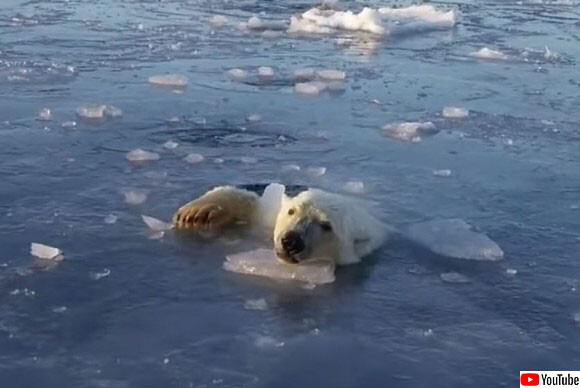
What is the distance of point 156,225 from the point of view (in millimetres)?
4578

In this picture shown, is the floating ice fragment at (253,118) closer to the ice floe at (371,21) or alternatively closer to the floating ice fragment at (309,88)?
the floating ice fragment at (309,88)

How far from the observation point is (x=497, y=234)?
4.69 meters

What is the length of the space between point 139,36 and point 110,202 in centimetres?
497

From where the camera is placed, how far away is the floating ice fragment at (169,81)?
754 cm

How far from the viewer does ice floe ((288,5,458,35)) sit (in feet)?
35.0

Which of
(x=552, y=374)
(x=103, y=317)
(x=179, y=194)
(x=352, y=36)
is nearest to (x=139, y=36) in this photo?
(x=352, y=36)

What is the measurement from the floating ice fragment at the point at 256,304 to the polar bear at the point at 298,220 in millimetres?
362

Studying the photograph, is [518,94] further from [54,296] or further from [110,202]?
[54,296]

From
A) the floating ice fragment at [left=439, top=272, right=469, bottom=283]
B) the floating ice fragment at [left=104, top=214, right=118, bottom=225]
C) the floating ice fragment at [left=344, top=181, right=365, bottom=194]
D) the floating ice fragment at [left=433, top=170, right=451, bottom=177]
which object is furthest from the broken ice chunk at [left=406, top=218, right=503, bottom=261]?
the floating ice fragment at [left=104, top=214, right=118, bottom=225]

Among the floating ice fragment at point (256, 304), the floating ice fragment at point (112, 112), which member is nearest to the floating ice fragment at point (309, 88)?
the floating ice fragment at point (112, 112)

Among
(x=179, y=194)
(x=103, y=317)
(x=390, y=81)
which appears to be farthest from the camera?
(x=390, y=81)

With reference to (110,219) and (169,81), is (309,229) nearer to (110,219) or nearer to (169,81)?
(110,219)

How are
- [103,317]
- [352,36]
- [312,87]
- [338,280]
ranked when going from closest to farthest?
[103,317] → [338,280] → [312,87] → [352,36]

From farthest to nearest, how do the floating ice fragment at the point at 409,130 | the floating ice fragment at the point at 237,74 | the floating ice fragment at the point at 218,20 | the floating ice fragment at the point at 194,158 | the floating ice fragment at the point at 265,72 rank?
the floating ice fragment at the point at 218,20 < the floating ice fragment at the point at 265,72 < the floating ice fragment at the point at 237,74 < the floating ice fragment at the point at 409,130 < the floating ice fragment at the point at 194,158
